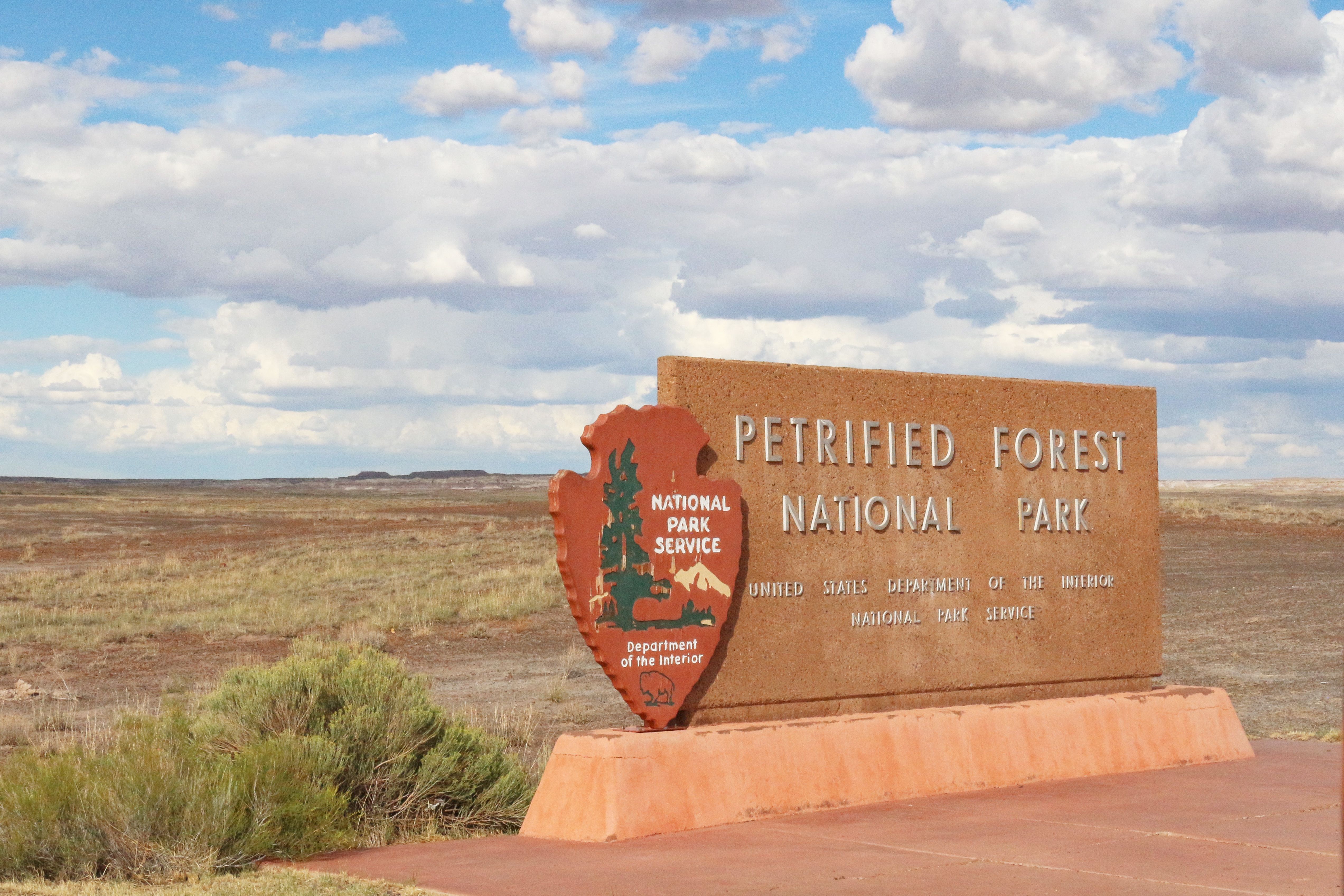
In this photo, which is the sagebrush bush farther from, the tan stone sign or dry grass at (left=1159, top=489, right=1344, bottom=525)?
dry grass at (left=1159, top=489, right=1344, bottom=525)

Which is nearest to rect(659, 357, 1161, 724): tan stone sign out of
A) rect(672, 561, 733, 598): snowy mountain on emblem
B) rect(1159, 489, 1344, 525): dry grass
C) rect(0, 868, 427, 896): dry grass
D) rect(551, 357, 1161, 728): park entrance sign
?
rect(551, 357, 1161, 728): park entrance sign

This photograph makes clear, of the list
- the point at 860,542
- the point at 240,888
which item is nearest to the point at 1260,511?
the point at 860,542

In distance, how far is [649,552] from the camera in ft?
28.0

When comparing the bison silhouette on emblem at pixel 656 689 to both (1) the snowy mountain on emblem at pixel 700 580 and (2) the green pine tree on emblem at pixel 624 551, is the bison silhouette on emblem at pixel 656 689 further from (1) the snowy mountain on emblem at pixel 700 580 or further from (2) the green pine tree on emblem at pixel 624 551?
(1) the snowy mountain on emblem at pixel 700 580

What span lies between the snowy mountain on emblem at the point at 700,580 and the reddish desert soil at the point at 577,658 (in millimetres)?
5387

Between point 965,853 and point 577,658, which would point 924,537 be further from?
point 577,658

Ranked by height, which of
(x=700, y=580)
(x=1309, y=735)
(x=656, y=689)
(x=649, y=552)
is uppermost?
(x=649, y=552)

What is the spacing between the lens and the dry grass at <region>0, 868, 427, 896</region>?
677cm

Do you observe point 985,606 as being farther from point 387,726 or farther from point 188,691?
point 188,691

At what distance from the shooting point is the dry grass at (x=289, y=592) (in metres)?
25.4

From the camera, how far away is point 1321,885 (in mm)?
6535

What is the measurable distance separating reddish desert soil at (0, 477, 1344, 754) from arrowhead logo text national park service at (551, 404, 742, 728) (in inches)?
211

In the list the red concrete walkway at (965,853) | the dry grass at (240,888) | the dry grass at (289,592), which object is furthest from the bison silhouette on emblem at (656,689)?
the dry grass at (289,592)

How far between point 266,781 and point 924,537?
4.65 meters
